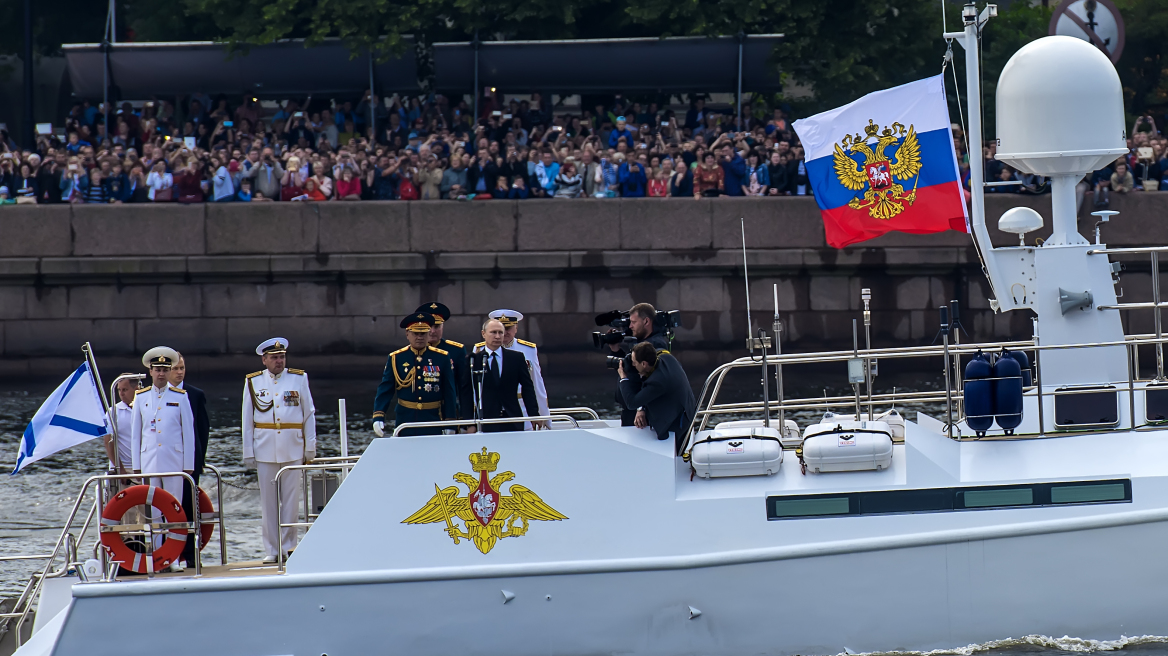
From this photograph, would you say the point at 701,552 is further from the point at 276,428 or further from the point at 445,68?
the point at 445,68

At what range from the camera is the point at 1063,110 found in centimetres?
970

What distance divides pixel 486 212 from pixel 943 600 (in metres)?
15.9

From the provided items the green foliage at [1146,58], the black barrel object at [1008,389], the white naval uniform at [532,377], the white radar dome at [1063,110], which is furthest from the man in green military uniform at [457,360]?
the green foliage at [1146,58]

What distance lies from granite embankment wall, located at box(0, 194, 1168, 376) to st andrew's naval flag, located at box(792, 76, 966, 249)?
14.1m

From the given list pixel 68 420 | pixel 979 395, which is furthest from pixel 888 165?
pixel 68 420

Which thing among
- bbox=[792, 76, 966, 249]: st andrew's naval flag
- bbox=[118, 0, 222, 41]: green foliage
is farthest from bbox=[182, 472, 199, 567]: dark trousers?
bbox=[118, 0, 222, 41]: green foliage

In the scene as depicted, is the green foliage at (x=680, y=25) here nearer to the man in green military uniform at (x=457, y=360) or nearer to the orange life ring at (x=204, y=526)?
the man in green military uniform at (x=457, y=360)

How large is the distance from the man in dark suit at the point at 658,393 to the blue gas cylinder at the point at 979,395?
5.82 feet

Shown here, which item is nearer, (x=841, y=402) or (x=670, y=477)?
(x=670, y=477)

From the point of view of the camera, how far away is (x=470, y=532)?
30.0 ft

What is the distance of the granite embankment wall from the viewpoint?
23984 mm

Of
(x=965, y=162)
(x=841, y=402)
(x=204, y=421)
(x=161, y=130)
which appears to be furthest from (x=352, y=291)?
(x=841, y=402)

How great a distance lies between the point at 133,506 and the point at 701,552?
366 cm

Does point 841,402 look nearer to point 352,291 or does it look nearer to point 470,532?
point 470,532
